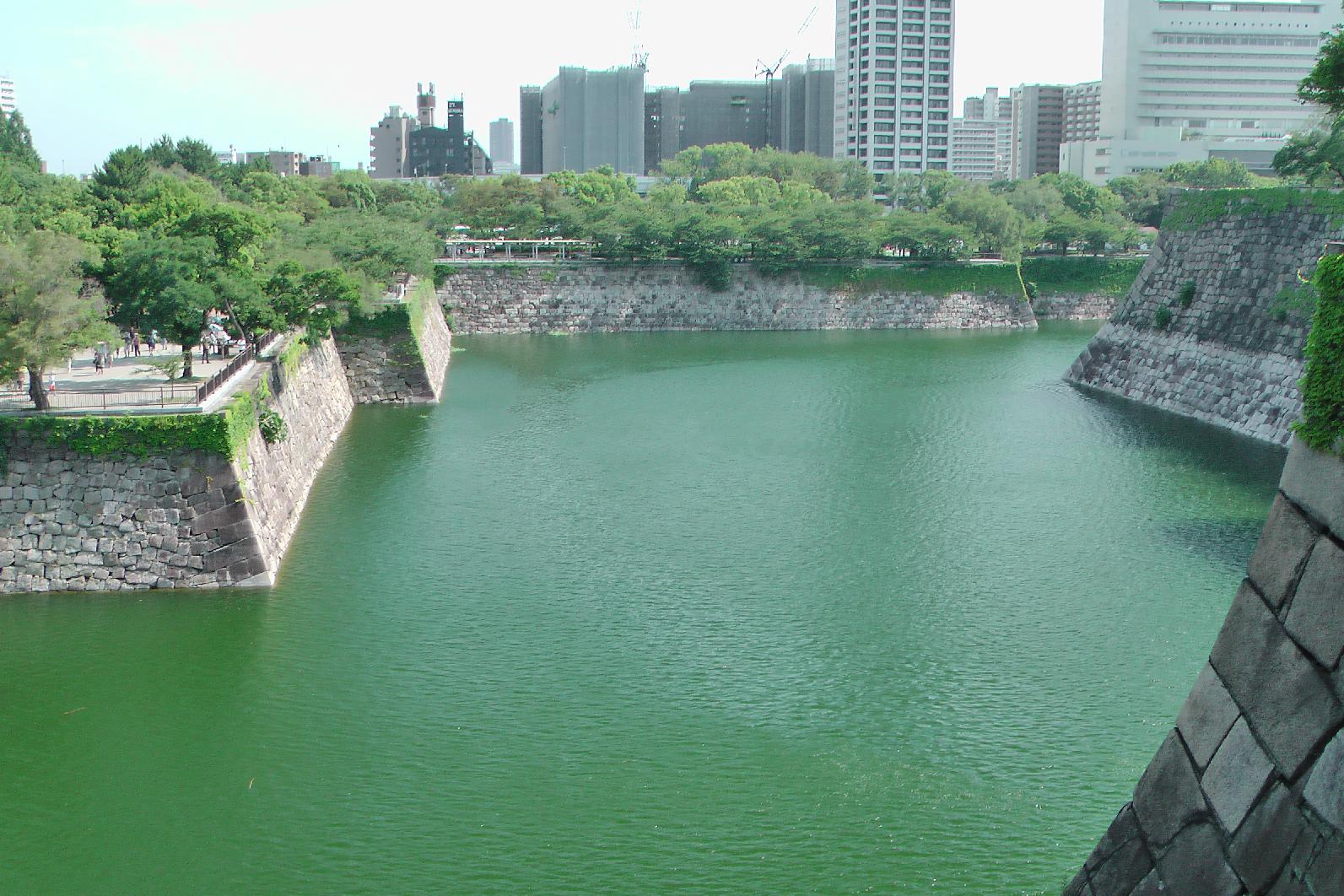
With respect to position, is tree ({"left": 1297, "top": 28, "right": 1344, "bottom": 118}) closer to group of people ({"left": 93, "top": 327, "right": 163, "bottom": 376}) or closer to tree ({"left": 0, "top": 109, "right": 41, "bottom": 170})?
group of people ({"left": 93, "top": 327, "right": 163, "bottom": 376})

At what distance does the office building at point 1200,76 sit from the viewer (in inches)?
4429

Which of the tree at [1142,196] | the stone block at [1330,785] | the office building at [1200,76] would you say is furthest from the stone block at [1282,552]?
the office building at [1200,76]

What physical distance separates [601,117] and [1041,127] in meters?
50.9

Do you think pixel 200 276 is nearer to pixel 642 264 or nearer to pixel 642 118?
pixel 642 264

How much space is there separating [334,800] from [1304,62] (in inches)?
4789

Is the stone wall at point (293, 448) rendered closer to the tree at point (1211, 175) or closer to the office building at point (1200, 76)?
the tree at point (1211, 175)

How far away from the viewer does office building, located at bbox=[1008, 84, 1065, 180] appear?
468 ft

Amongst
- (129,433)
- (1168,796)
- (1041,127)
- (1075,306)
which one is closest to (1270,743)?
(1168,796)

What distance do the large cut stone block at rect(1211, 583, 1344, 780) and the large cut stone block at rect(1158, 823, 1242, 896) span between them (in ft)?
1.98

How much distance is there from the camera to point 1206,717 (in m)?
7.02

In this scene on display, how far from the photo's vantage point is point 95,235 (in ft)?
113

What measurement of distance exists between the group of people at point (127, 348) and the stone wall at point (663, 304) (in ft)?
83.9

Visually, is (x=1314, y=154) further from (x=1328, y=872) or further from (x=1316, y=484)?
(x=1328, y=872)

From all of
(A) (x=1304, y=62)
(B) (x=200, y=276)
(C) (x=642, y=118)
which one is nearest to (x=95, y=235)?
(B) (x=200, y=276)
